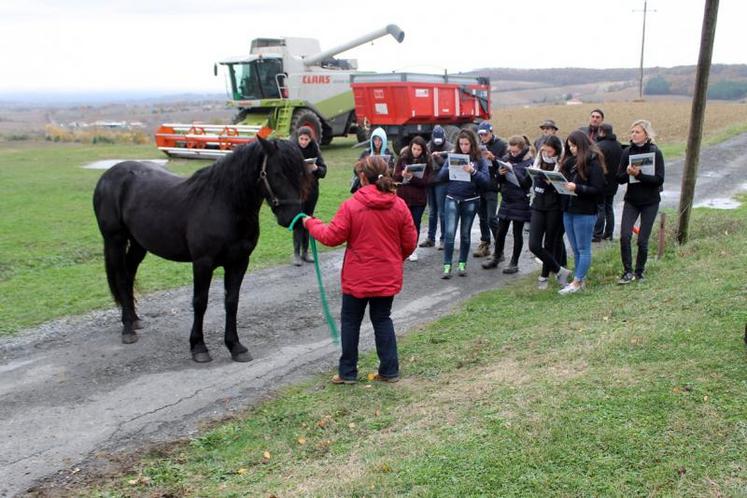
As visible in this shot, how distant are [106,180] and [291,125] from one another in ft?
54.3

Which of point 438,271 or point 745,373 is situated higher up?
point 745,373

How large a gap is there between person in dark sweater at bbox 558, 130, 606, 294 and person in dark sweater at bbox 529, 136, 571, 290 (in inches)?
5.5

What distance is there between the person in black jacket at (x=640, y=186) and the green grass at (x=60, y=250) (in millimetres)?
4595

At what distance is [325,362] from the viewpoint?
614 centimetres

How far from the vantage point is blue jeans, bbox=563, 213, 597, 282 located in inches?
300

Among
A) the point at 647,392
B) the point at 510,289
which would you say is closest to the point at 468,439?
the point at 647,392

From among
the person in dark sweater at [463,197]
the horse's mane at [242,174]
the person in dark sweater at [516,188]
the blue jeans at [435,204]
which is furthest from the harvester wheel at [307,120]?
the horse's mane at [242,174]

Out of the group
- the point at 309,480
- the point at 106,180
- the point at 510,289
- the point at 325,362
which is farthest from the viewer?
the point at 510,289

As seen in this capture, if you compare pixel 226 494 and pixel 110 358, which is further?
pixel 110 358

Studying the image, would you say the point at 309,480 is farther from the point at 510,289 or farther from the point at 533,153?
the point at 533,153

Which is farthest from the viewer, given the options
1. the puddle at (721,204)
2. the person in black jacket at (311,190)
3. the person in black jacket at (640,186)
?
the puddle at (721,204)

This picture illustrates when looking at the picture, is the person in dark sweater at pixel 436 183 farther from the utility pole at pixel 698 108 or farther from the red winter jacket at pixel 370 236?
the red winter jacket at pixel 370 236

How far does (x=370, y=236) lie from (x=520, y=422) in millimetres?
1729

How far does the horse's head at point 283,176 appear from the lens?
5.72 metres
